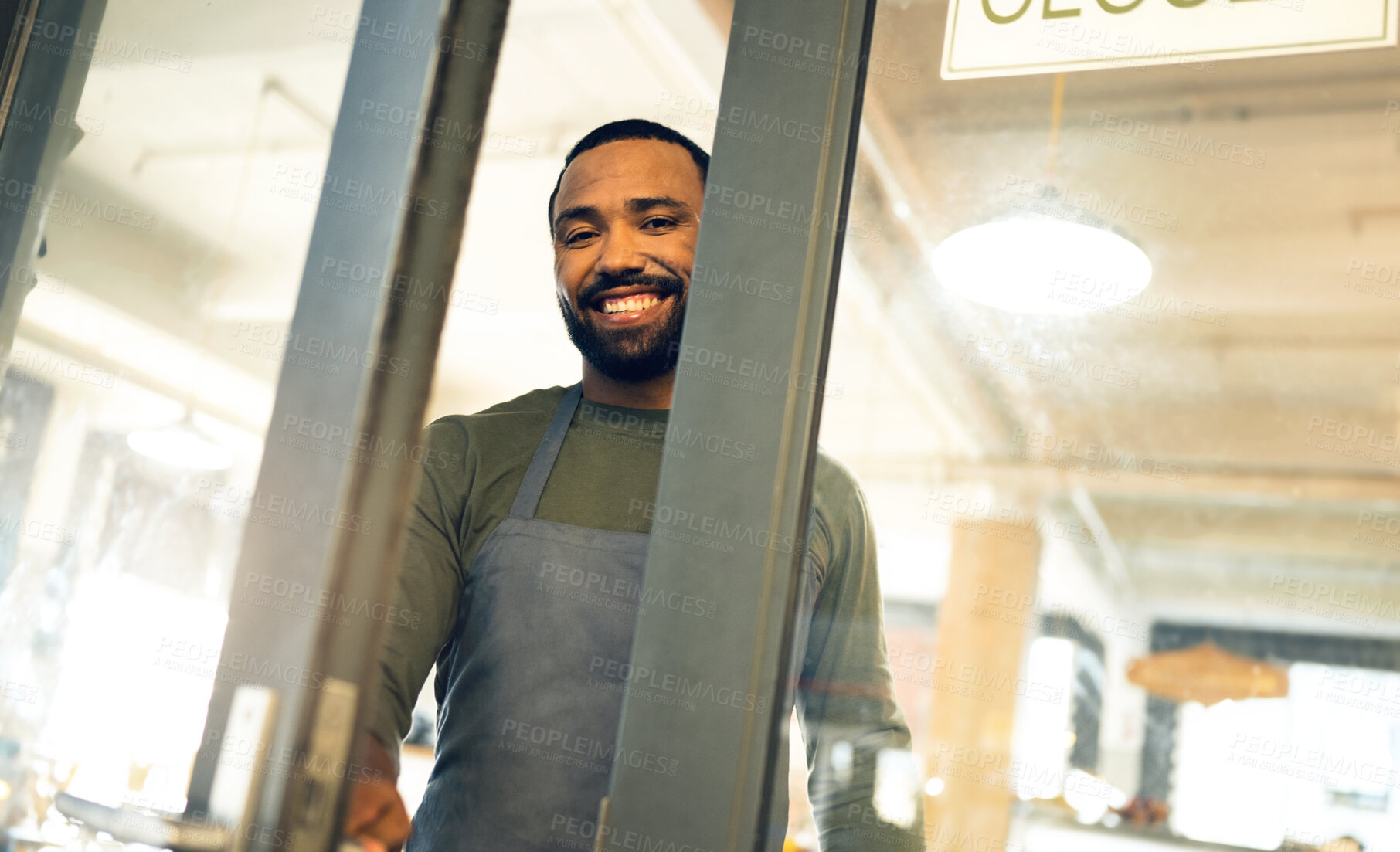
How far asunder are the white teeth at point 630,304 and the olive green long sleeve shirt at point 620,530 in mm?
129

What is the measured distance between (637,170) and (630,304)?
0.17 meters

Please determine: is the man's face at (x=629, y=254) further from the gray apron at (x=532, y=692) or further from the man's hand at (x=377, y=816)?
the man's hand at (x=377, y=816)

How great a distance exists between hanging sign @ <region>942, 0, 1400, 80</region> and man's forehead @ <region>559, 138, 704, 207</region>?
0.36 meters

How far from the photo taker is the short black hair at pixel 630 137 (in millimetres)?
1306

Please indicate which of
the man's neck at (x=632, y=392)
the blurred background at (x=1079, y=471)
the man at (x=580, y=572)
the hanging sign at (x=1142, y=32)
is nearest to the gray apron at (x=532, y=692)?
the man at (x=580, y=572)

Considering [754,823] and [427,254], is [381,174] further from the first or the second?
[754,823]

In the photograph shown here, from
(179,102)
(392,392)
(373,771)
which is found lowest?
(373,771)

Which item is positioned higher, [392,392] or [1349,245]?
[1349,245]

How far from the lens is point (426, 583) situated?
3.82ft

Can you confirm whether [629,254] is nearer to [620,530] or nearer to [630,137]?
[630,137]

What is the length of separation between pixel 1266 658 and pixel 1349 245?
0.36m

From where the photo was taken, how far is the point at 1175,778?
0.92 meters

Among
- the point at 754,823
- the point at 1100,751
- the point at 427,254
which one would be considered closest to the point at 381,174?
the point at 427,254

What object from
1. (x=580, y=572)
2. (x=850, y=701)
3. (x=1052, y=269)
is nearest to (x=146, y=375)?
(x=580, y=572)
